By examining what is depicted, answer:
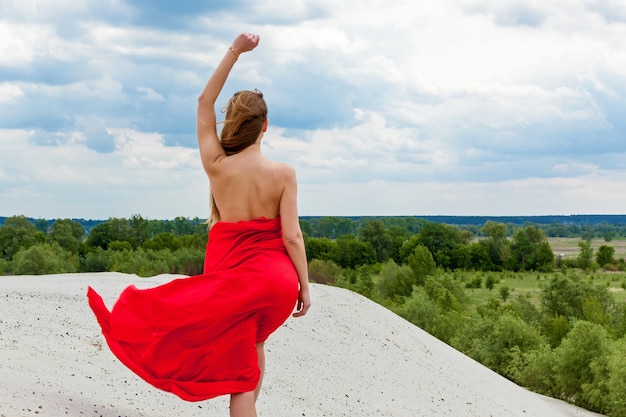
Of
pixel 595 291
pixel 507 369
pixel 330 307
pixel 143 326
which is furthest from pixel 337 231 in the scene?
pixel 143 326

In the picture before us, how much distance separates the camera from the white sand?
777cm

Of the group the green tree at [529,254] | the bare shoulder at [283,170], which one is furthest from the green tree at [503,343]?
the green tree at [529,254]

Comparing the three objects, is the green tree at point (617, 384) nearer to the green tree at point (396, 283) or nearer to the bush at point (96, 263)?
the green tree at point (396, 283)

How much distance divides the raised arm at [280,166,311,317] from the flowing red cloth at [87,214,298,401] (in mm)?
64

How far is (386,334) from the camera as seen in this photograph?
14820 mm

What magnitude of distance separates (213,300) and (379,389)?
A: 7.39 metres

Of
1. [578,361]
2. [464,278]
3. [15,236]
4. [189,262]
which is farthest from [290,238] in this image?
[464,278]

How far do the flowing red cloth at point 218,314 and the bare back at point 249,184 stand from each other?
8cm

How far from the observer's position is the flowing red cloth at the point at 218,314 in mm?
4988

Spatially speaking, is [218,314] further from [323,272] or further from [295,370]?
[323,272]

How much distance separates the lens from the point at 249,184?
5059mm

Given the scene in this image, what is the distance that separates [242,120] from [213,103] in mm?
331

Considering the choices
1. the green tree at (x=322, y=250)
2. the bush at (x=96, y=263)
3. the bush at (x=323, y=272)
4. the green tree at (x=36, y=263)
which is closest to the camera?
the green tree at (x=36, y=263)

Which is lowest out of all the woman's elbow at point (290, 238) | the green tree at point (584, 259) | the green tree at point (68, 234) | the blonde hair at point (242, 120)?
the green tree at point (584, 259)
